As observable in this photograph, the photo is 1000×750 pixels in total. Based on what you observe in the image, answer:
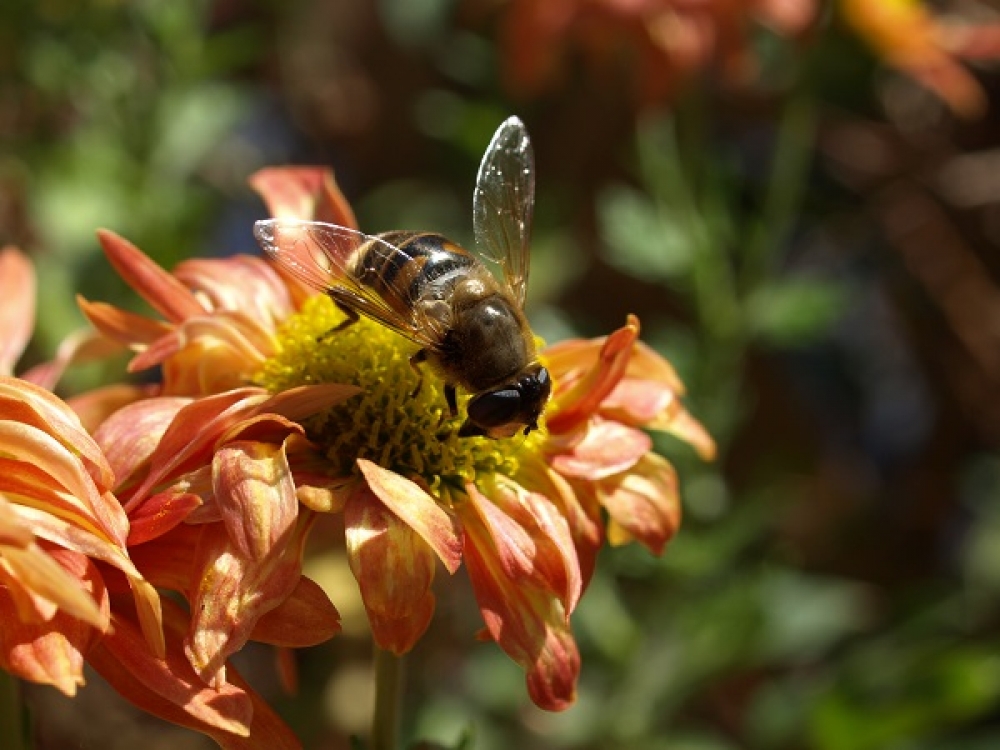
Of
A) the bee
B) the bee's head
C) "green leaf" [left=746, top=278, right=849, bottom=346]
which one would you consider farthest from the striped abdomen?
"green leaf" [left=746, top=278, right=849, bottom=346]

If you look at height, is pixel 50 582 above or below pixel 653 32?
above

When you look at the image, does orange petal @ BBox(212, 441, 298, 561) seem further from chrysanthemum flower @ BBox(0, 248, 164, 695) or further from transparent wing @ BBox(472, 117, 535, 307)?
transparent wing @ BBox(472, 117, 535, 307)

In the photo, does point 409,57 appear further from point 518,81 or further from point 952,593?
point 952,593

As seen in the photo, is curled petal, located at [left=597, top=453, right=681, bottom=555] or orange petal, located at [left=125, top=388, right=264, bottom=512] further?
curled petal, located at [left=597, top=453, right=681, bottom=555]

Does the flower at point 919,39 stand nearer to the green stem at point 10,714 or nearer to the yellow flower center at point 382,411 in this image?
the yellow flower center at point 382,411

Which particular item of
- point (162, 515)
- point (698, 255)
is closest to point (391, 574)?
point (162, 515)

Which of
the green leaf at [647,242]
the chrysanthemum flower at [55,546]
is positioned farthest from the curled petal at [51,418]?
the green leaf at [647,242]

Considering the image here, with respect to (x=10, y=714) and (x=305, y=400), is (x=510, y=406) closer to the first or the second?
(x=305, y=400)
